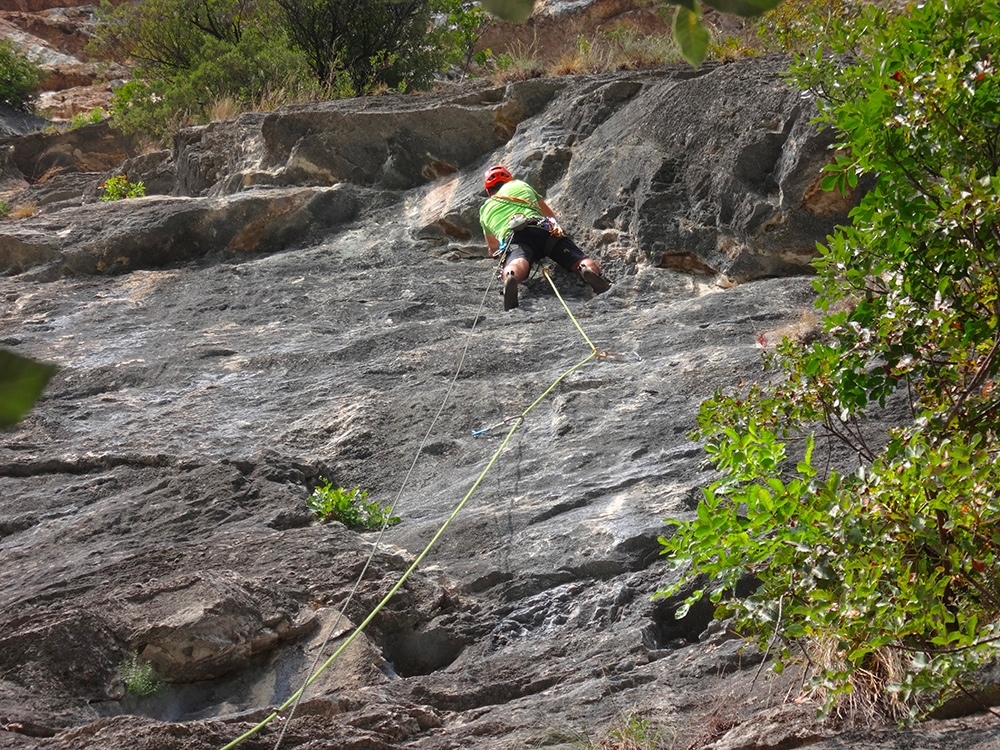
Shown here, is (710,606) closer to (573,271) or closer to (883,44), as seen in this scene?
(883,44)

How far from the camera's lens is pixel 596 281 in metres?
7.71

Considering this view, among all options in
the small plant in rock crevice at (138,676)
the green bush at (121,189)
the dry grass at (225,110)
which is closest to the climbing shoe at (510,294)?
the small plant in rock crevice at (138,676)

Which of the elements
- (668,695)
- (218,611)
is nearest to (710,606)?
(668,695)

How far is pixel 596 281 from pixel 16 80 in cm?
1543

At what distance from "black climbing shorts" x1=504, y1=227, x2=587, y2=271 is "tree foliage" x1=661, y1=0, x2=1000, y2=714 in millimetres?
4415

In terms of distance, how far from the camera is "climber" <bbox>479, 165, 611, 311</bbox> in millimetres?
7691

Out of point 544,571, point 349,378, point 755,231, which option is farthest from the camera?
point 755,231

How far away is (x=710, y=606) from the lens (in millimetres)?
4125

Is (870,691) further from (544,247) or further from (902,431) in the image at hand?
(544,247)

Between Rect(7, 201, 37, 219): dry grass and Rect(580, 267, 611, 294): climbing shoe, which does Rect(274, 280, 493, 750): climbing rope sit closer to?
Rect(580, 267, 611, 294): climbing shoe

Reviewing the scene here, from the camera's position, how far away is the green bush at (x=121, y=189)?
38.8 ft

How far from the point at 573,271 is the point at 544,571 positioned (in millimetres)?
3944

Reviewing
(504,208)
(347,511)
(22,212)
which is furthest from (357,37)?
(347,511)

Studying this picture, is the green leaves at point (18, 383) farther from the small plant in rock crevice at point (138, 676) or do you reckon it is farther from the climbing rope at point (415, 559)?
the small plant in rock crevice at point (138, 676)
